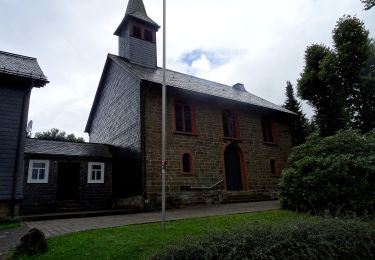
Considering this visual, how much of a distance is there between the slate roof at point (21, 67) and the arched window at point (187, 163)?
25.2 ft

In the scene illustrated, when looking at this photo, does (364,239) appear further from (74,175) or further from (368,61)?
(368,61)

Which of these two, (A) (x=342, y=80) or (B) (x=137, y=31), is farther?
(A) (x=342, y=80)

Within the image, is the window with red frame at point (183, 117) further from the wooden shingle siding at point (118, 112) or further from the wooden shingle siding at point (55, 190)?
the wooden shingle siding at point (55, 190)

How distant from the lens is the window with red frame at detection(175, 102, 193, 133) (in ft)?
53.8

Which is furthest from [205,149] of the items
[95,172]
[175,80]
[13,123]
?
[13,123]

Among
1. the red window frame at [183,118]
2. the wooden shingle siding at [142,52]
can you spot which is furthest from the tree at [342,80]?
the wooden shingle siding at [142,52]

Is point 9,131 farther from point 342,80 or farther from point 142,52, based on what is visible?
point 342,80

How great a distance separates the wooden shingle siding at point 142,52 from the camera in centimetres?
2005

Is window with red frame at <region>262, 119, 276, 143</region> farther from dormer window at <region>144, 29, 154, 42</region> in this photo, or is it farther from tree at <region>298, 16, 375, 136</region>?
dormer window at <region>144, 29, 154, 42</region>

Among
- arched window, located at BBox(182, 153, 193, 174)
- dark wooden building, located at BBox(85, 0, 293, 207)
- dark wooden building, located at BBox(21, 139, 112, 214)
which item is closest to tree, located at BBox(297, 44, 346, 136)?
dark wooden building, located at BBox(85, 0, 293, 207)

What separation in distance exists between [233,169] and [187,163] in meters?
3.58

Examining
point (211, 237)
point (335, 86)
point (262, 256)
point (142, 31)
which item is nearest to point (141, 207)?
Answer: point (211, 237)

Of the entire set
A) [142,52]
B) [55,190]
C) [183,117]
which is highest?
[142,52]

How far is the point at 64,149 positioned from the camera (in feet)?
54.3
